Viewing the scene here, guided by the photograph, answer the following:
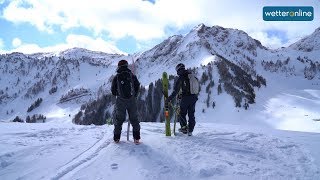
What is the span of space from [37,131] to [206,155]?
278 inches

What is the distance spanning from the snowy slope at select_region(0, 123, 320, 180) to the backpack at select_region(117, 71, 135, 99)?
1539 mm

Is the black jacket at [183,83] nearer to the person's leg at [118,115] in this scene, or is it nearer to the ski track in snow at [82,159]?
the person's leg at [118,115]

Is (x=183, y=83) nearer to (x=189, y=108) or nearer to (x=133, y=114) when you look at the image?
(x=189, y=108)

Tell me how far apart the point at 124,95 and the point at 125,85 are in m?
0.32

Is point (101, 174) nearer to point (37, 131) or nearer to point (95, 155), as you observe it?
point (95, 155)

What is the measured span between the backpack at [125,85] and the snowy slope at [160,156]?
5.05 feet

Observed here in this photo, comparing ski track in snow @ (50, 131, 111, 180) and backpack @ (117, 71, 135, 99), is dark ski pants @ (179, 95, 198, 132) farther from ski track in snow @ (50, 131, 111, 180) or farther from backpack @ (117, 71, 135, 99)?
ski track in snow @ (50, 131, 111, 180)

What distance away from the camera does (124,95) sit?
12.0m

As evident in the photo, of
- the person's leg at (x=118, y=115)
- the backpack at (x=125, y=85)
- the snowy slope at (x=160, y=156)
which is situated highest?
the backpack at (x=125, y=85)

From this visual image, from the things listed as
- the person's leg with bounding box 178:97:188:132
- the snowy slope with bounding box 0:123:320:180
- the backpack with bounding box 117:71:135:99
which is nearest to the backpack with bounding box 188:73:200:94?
the person's leg with bounding box 178:97:188:132

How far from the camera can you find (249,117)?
10044 centimetres

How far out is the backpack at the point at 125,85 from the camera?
1202 centimetres

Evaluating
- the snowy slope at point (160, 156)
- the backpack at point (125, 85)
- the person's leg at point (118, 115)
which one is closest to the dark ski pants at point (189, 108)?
the snowy slope at point (160, 156)

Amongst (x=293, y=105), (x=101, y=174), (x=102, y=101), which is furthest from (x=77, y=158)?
(x=102, y=101)
